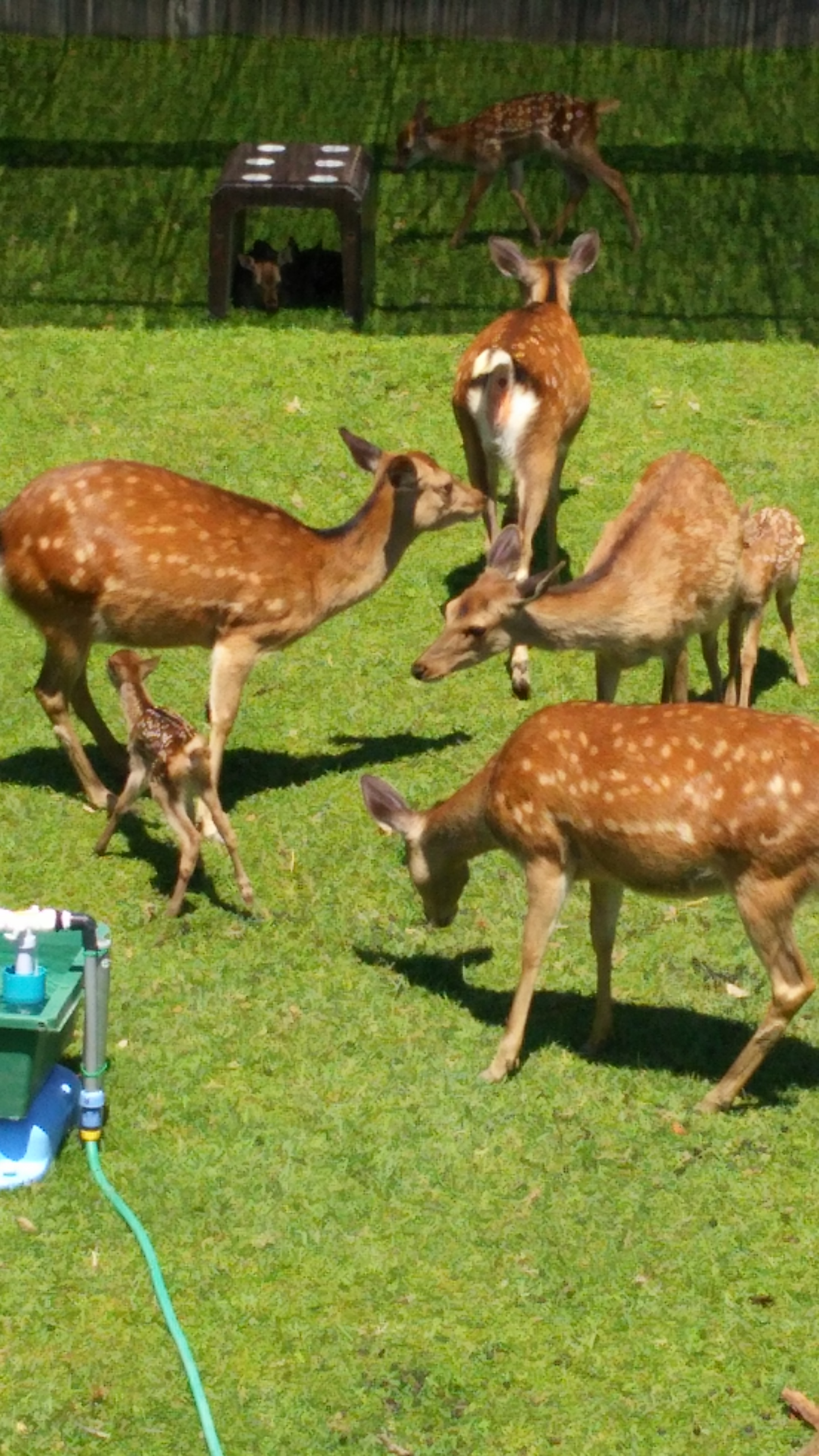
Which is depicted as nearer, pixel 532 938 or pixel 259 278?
pixel 532 938

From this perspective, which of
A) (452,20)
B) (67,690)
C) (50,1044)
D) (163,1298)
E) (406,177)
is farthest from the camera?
(452,20)

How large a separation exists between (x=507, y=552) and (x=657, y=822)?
2015 millimetres

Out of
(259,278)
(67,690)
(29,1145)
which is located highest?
(259,278)

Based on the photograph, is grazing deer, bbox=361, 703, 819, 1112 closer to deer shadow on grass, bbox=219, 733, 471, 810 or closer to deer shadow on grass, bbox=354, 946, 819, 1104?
deer shadow on grass, bbox=354, 946, 819, 1104

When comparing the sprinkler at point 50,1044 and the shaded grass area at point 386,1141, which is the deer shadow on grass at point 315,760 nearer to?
the shaded grass area at point 386,1141

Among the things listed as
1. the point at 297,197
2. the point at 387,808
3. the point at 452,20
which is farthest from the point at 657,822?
the point at 452,20

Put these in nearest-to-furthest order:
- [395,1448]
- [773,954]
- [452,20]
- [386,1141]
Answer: [395,1448], [773,954], [386,1141], [452,20]

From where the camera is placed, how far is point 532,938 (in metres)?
8.14

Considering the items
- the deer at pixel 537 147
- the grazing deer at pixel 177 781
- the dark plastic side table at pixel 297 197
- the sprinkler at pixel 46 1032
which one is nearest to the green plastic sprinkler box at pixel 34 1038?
the sprinkler at pixel 46 1032

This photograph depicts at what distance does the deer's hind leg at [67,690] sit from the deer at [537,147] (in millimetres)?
6283

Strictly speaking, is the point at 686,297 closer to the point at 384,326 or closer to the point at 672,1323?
the point at 384,326

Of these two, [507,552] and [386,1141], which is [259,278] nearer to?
[507,552]

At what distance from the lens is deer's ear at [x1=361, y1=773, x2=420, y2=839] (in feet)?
28.9

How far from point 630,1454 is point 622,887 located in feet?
7.38
